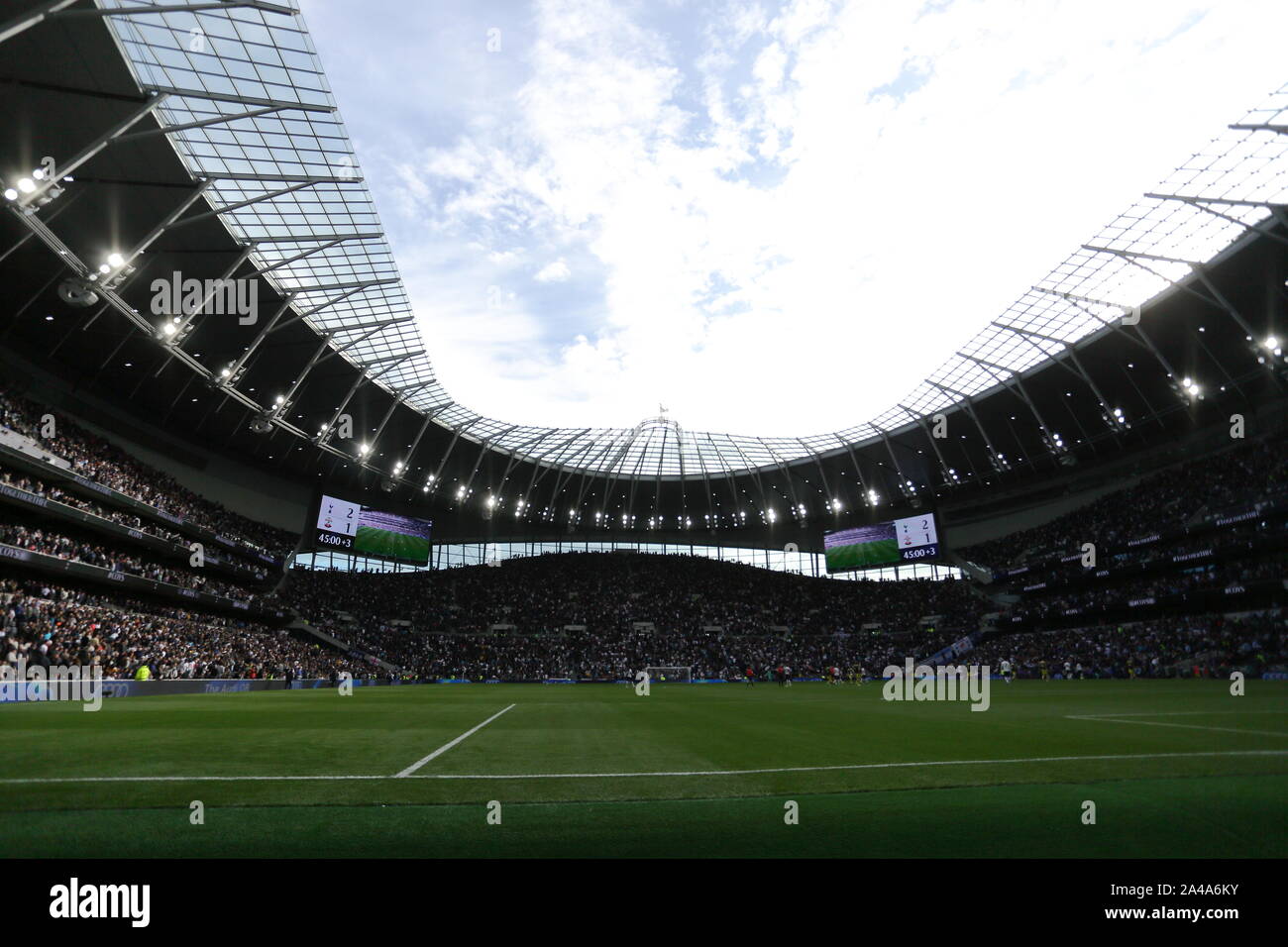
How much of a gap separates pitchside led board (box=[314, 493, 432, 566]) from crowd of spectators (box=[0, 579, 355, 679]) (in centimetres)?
1321

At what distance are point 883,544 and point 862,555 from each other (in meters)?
2.83

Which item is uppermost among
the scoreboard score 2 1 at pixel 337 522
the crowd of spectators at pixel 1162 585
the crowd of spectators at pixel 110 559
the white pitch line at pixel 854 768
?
the scoreboard score 2 1 at pixel 337 522

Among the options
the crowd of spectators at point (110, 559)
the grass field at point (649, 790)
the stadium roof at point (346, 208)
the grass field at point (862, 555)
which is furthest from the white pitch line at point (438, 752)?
the grass field at point (862, 555)

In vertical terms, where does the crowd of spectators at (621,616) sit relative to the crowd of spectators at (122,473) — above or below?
below

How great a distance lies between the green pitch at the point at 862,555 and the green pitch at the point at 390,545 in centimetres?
4539

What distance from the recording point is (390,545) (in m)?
68.6

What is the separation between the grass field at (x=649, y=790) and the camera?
4648 mm

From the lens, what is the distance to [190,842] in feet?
15.0

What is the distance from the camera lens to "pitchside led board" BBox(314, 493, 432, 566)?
6288 cm

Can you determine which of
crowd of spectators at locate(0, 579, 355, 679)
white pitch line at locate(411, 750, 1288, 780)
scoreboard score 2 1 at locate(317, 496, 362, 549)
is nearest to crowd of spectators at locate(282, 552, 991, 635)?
scoreboard score 2 1 at locate(317, 496, 362, 549)

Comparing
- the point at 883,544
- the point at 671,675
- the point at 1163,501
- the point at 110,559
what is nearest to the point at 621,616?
the point at 671,675

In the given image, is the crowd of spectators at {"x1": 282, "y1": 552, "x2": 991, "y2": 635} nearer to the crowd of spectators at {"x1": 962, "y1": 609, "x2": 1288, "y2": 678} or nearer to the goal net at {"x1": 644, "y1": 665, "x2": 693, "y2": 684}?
the goal net at {"x1": 644, "y1": 665, "x2": 693, "y2": 684}

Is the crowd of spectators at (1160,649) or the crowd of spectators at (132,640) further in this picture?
the crowd of spectators at (1160,649)

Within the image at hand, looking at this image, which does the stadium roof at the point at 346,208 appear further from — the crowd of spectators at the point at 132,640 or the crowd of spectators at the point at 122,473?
the crowd of spectators at the point at 132,640
